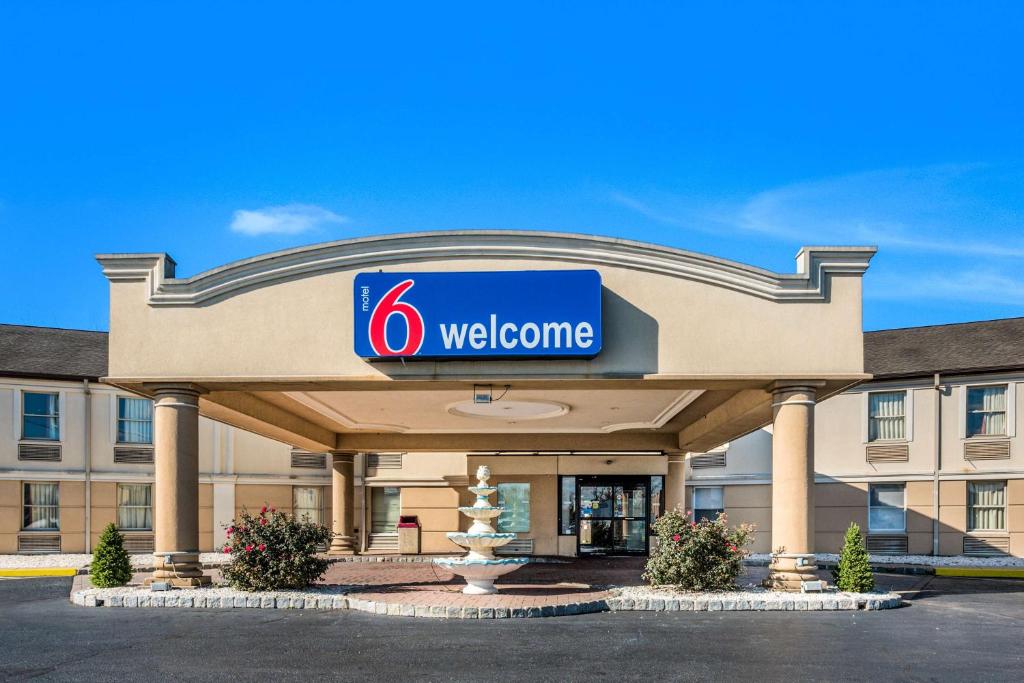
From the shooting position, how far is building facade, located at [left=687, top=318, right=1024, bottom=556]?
1148 inches

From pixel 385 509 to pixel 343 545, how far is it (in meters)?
3.67

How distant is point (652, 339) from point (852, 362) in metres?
3.56

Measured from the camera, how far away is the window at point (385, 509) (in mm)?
34531

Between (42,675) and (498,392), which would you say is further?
(498,392)

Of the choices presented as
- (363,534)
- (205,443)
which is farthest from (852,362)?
(205,443)

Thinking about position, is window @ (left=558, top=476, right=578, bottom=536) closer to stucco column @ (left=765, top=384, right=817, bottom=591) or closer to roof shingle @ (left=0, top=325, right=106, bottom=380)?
stucco column @ (left=765, top=384, right=817, bottom=591)

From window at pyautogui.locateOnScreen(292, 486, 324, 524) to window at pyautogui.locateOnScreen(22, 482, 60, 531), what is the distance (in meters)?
7.49

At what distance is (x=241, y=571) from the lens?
1783cm

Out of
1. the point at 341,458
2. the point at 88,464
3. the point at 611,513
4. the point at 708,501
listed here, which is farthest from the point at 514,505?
the point at 88,464

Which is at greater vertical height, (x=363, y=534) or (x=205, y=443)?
(x=205, y=443)

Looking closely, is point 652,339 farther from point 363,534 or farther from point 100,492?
point 100,492

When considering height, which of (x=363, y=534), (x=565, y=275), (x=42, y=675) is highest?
(x=565, y=275)

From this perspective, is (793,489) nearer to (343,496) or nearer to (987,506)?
(987,506)

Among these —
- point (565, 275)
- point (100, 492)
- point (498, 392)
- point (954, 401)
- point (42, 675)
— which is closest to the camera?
point (42, 675)
